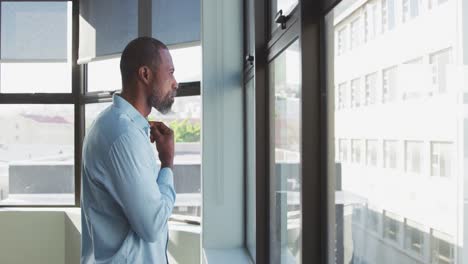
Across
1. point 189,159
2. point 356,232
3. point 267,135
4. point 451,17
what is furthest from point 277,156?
point 189,159

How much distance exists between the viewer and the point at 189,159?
390 cm

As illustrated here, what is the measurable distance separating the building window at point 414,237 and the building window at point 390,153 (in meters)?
0.11

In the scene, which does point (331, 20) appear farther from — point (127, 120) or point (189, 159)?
point (189, 159)

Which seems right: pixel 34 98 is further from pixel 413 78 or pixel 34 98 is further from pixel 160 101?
pixel 413 78

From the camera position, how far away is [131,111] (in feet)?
Answer: 5.23

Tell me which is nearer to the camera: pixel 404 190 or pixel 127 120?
pixel 404 190

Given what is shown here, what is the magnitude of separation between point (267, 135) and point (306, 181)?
3.15 feet

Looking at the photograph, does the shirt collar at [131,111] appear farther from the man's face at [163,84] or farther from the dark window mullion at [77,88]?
the dark window mullion at [77,88]

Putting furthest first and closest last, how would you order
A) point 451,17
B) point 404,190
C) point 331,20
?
point 331,20
point 404,190
point 451,17

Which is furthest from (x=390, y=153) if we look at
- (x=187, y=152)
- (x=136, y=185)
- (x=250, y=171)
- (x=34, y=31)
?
(x=34, y=31)

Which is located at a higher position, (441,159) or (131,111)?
(131,111)

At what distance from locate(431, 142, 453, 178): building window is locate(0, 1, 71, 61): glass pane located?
4.38m

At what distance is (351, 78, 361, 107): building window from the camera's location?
44.9 inches

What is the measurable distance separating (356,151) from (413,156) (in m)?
0.30
